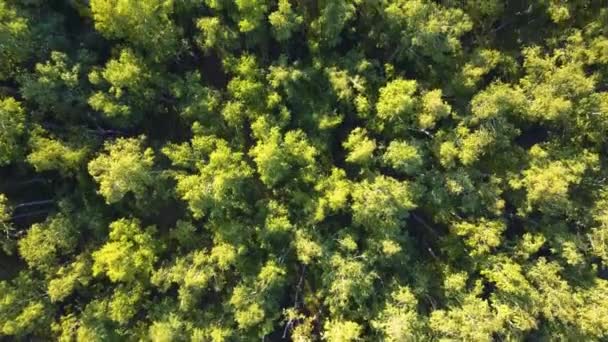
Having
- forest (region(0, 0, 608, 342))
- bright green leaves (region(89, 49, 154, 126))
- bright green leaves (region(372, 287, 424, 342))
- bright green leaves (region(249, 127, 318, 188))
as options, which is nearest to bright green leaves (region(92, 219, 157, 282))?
forest (region(0, 0, 608, 342))

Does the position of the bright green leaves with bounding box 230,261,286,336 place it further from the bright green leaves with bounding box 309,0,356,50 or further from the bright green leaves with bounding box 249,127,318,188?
the bright green leaves with bounding box 309,0,356,50

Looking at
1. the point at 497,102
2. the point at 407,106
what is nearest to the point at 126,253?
the point at 407,106

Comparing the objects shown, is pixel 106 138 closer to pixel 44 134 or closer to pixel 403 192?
pixel 44 134

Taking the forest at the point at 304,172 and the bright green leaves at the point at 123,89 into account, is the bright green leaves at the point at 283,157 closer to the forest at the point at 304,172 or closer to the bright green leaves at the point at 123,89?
the forest at the point at 304,172

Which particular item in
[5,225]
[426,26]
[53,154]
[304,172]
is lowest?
[5,225]

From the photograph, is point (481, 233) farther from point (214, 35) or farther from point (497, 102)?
point (214, 35)

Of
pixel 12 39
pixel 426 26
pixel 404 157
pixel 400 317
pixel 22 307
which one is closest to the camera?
pixel 12 39
